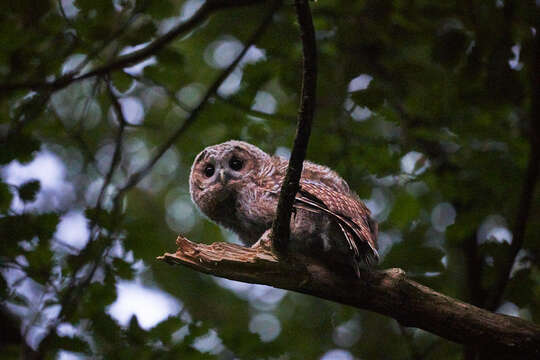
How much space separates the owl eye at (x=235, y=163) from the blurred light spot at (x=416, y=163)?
143cm

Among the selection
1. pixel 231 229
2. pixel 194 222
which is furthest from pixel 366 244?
pixel 194 222

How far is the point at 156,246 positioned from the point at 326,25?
2.12 m

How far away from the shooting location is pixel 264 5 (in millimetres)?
4633

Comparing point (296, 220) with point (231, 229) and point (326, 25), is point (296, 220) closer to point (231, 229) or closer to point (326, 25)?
point (231, 229)

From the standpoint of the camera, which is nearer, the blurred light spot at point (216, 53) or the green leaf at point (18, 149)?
the green leaf at point (18, 149)

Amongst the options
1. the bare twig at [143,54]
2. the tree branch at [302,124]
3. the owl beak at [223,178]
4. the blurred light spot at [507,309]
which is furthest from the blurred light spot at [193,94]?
the tree branch at [302,124]

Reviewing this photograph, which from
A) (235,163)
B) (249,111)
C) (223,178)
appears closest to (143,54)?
(249,111)

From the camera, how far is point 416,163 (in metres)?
4.57

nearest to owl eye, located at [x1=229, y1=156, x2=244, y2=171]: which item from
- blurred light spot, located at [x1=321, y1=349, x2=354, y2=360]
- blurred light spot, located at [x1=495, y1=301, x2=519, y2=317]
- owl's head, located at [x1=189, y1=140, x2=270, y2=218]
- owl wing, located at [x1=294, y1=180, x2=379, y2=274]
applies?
owl's head, located at [x1=189, y1=140, x2=270, y2=218]

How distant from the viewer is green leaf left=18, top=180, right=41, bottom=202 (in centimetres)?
354

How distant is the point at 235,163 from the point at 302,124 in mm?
1397

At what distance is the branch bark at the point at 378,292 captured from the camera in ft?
8.26

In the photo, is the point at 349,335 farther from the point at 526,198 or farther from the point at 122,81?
the point at 122,81

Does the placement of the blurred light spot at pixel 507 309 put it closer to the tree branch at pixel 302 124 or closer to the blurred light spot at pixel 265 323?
the tree branch at pixel 302 124
